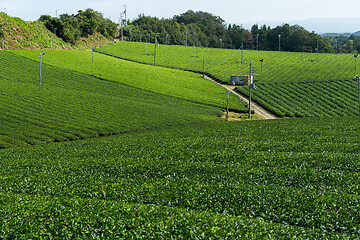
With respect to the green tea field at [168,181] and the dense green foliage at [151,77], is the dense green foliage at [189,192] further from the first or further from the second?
the dense green foliage at [151,77]

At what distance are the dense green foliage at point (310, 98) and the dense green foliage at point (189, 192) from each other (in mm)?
54674

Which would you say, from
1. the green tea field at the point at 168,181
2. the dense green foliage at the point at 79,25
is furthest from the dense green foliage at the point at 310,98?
the dense green foliage at the point at 79,25

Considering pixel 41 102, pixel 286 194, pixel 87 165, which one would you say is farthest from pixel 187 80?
pixel 286 194

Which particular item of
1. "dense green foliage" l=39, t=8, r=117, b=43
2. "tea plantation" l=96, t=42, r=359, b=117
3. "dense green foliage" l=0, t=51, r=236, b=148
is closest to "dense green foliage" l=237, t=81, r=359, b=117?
"tea plantation" l=96, t=42, r=359, b=117

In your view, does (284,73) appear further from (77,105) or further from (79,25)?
(77,105)

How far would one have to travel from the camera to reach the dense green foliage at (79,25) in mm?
149375

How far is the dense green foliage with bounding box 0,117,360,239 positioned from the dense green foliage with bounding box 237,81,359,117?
5467 centimetres

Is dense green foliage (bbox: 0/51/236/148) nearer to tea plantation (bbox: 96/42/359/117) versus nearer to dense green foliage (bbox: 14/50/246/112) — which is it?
dense green foliage (bbox: 14/50/246/112)

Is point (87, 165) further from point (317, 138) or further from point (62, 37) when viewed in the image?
point (62, 37)

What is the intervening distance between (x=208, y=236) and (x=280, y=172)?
12996 millimetres

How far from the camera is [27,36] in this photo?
439 ft

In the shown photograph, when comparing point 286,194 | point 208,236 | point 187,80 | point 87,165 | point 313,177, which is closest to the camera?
point 208,236

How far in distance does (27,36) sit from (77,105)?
71.5m

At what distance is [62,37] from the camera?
15100 centimetres
